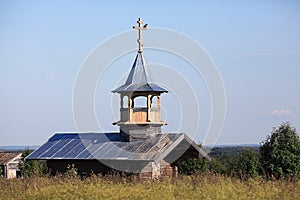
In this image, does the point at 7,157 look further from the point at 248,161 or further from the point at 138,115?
the point at 138,115

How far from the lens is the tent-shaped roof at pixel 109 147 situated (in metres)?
17.8

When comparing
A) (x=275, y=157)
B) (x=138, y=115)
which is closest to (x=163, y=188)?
(x=138, y=115)

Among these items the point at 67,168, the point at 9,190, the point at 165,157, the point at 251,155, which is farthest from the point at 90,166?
the point at 251,155

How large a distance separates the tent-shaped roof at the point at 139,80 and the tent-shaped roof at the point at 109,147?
1.40 m

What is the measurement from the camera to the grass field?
40.7 ft

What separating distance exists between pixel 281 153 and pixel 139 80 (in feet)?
16.4

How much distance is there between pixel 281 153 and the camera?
19.9 metres

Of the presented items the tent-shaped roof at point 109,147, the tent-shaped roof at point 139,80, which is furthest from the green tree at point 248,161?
the tent-shaped roof at point 139,80

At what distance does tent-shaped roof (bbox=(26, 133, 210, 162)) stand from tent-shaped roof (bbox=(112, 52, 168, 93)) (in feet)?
4.59

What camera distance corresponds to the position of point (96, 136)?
19891 millimetres

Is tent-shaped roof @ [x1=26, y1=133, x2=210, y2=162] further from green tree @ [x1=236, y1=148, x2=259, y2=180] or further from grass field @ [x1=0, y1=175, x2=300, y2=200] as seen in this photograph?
grass field @ [x1=0, y1=175, x2=300, y2=200]

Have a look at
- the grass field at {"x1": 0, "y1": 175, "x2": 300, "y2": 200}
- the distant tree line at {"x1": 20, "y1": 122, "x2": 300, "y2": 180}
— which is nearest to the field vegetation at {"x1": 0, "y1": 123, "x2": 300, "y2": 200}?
the grass field at {"x1": 0, "y1": 175, "x2": 300, "y2": 200}

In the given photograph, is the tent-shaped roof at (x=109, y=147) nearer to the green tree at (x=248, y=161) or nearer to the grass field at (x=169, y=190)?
the green tree at (x=248, y=161)

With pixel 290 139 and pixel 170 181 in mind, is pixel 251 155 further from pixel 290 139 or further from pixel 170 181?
pixel 170 181
